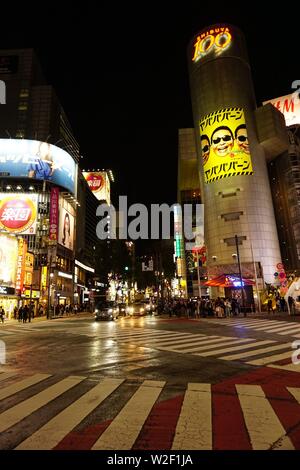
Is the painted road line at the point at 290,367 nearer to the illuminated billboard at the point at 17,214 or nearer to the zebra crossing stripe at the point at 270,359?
the zebra crossing stripe at the point at 270,359

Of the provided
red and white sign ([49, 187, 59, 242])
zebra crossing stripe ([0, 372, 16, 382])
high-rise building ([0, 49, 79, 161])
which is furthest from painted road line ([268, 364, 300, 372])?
high-rise building ([0, 49, 79, 161])

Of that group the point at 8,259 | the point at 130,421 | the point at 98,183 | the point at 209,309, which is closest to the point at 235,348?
the point at 130,421

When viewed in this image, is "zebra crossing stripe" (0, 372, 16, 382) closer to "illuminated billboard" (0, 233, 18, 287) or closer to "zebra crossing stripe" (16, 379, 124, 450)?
"zebra crossing stripe" (16, 379, 124, 450)

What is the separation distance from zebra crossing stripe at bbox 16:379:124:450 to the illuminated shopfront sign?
6716cm

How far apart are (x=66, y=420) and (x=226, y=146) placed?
178 feet

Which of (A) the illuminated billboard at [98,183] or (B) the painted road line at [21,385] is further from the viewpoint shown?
(A) the illuminated billboard at [98,183]

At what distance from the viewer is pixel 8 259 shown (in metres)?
38.4

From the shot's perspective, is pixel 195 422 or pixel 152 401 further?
pixel 152 401

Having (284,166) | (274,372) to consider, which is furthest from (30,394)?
(284,166)

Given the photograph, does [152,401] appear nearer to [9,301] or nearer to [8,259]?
[8,259]

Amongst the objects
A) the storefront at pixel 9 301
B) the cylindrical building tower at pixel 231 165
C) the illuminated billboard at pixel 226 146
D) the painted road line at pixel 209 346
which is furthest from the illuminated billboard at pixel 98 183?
the painted road line at pixel 209 346

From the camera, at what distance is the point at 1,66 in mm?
103750

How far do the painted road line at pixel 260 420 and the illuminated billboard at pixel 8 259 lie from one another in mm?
36574

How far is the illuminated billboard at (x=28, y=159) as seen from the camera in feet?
212
